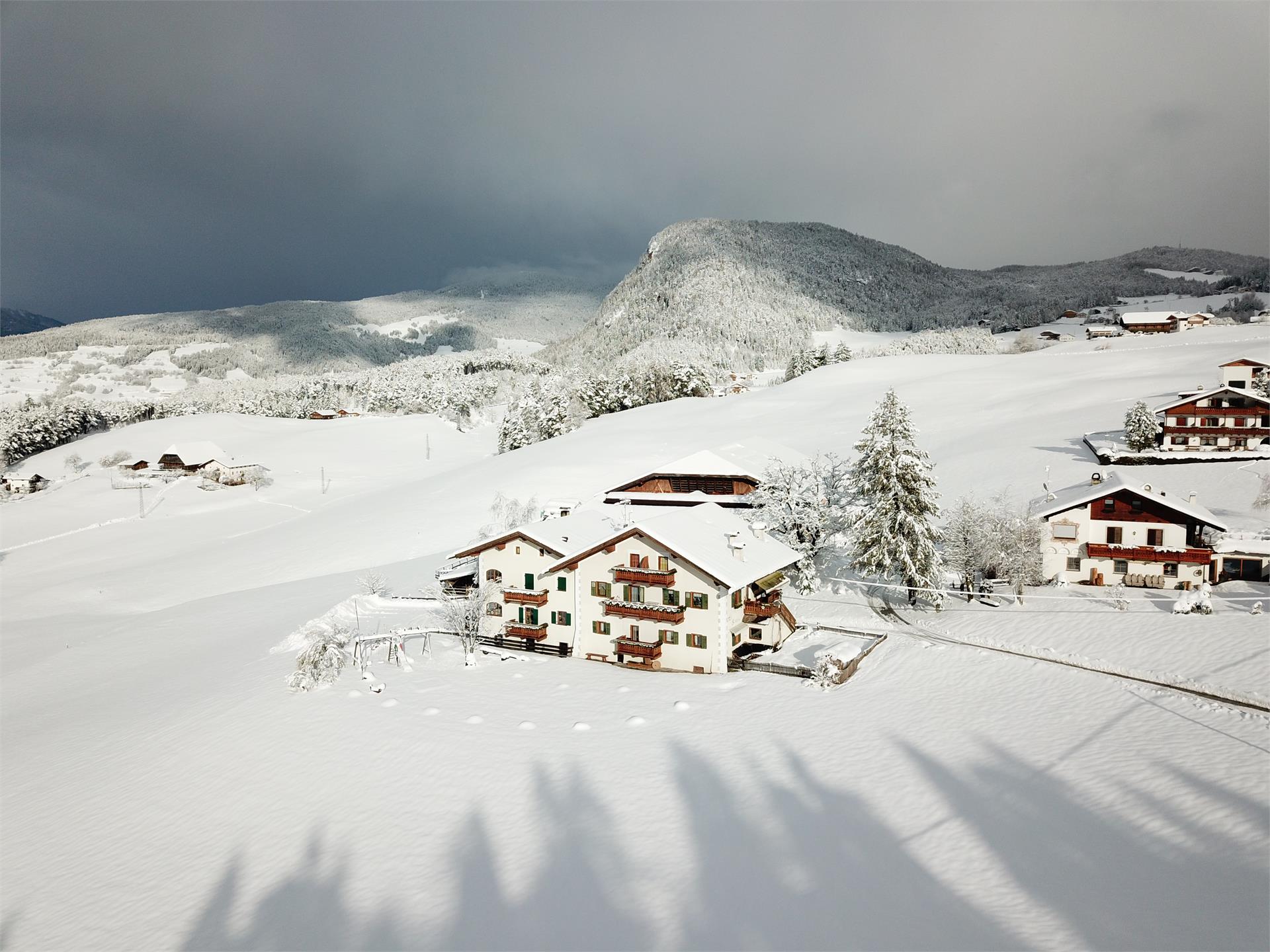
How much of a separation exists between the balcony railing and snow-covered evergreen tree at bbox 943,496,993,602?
665 inches

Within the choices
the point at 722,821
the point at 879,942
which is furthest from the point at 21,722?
the point at 879,942

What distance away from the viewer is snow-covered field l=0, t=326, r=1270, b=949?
47.8ft

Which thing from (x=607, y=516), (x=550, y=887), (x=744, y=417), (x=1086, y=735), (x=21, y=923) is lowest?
(x=21, y=923)

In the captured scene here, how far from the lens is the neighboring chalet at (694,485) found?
51594 mm

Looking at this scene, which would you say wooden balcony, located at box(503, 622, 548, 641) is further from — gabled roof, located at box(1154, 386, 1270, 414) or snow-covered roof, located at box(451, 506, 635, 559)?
gabled roof, located at box(1154, 386, 1270, 414)

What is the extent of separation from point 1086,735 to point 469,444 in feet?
369

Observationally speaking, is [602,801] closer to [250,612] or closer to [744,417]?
[250,612]

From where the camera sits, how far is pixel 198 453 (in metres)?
95.6

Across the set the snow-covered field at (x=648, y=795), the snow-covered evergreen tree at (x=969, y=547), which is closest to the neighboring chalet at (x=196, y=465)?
the snow-covered field at (x=648, y=795)

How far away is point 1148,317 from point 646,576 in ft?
495

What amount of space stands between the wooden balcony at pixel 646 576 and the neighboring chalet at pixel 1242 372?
2639 inches

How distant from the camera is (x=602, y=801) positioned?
1884cm

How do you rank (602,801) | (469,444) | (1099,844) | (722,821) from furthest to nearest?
(469,444) < (602,801) < (722,821) < (1099,844)

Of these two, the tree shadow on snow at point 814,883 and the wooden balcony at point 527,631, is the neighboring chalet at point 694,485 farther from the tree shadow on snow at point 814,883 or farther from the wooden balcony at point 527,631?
the tree shadow on snow at point 814,883
